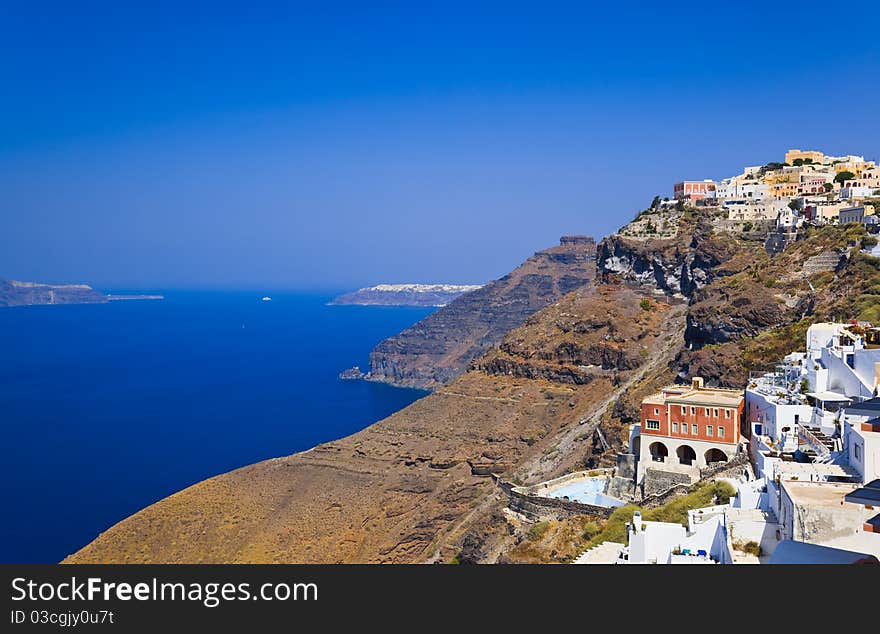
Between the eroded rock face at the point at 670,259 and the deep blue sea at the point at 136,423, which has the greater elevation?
the eroded rock face at the point at 670,259

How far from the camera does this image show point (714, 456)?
31.5 m

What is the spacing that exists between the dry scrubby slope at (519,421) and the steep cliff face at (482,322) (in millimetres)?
80380

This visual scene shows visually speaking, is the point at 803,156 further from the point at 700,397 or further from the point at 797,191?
the point at 700,397

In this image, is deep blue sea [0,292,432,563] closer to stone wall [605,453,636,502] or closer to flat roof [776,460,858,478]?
stone wall [605,453,636,502]

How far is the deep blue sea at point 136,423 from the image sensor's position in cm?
7400

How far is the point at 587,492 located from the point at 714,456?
6697mm

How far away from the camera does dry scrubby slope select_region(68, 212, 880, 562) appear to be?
45.6 m

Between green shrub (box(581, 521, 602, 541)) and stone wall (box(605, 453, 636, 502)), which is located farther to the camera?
stone wall (box(605, 453, 636, 502))

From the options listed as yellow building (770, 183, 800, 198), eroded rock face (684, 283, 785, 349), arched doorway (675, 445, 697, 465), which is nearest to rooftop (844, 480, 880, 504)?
arched doorway (675, 445, 697, 465)

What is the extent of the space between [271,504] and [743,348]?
3177 cm

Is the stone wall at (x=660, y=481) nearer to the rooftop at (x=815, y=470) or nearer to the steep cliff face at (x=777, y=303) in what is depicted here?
the steep cliff face at (x=777, y=303)

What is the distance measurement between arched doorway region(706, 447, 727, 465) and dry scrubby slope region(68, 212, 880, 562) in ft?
18.2

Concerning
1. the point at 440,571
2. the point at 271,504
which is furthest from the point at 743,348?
the point at 440,571

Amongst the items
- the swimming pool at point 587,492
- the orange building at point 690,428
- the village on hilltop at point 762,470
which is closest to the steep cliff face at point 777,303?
the village on hilltop at point 762,470
